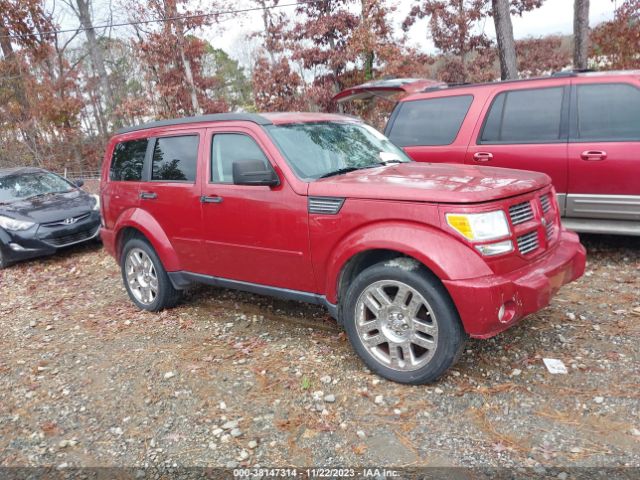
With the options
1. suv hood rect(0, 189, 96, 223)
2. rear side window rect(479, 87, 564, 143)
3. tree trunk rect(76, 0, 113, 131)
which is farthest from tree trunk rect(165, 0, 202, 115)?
rear side window rect(479, 87, 564, 143)

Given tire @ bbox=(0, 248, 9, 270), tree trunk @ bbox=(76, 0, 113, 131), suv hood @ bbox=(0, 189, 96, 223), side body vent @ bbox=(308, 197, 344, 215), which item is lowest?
A: tire @ bbox=(0, 248, 9, 270)

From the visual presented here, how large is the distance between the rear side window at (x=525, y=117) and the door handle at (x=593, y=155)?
13.1 inches

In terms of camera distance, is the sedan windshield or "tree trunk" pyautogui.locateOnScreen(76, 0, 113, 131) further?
"tree trunk" pyautogui.locateOnScreen(76, 0, 113, 131)

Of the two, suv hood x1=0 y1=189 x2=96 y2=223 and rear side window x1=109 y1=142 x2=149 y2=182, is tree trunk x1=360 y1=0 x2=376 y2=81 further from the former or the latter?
rear side window x1=109 y1=142 x2=149 y2=182

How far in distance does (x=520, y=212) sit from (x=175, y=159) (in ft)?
10.0

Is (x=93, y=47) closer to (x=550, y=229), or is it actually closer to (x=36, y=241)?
(x=36, y=241)

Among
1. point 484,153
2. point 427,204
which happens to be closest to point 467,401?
point 427,204

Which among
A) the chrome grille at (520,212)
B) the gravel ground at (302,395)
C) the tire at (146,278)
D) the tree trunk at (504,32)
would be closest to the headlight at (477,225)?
the chrome grille at (520,212)

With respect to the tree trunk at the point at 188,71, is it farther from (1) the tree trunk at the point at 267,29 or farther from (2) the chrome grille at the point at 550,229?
(2) the chrome grille at the point at 550,229

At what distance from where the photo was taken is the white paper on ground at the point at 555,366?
333 cm

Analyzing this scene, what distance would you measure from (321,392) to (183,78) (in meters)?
14.4

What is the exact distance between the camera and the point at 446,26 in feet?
53.0

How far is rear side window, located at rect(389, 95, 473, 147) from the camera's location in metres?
5.82

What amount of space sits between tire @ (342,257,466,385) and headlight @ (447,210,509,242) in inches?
14.4
